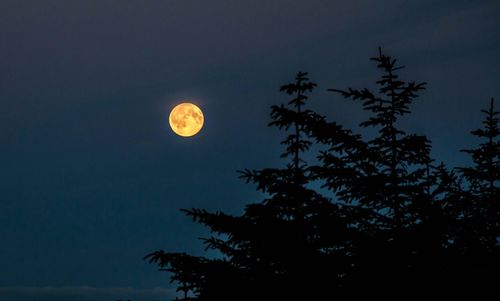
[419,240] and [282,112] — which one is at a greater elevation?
[282,112]

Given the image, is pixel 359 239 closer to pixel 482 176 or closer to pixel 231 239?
pixel 231 239

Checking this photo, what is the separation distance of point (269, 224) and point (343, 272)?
4.90 feet

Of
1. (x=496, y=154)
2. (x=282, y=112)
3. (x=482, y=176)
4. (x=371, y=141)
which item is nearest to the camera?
(x=282, y=112)

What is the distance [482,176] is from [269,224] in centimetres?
659

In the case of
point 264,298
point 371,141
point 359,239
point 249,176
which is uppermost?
point 371,141

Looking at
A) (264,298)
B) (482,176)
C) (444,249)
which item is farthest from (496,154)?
(264,298)

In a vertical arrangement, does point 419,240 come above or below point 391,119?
below

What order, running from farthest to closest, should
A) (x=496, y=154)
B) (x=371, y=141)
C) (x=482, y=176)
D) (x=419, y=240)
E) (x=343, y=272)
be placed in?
(x=496, y=154) → (x=482, y=176) → (x=371, y=141) → (x=343, y=272) → (x=419, y=240)

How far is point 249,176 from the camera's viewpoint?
11469 mm

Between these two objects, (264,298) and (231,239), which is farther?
(231,239)

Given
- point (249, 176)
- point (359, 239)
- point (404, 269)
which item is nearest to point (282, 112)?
point (249, 176)

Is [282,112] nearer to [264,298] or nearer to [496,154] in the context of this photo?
[264,298]

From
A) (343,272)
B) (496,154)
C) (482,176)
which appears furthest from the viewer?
(496,154)

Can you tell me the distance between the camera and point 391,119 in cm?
1313
